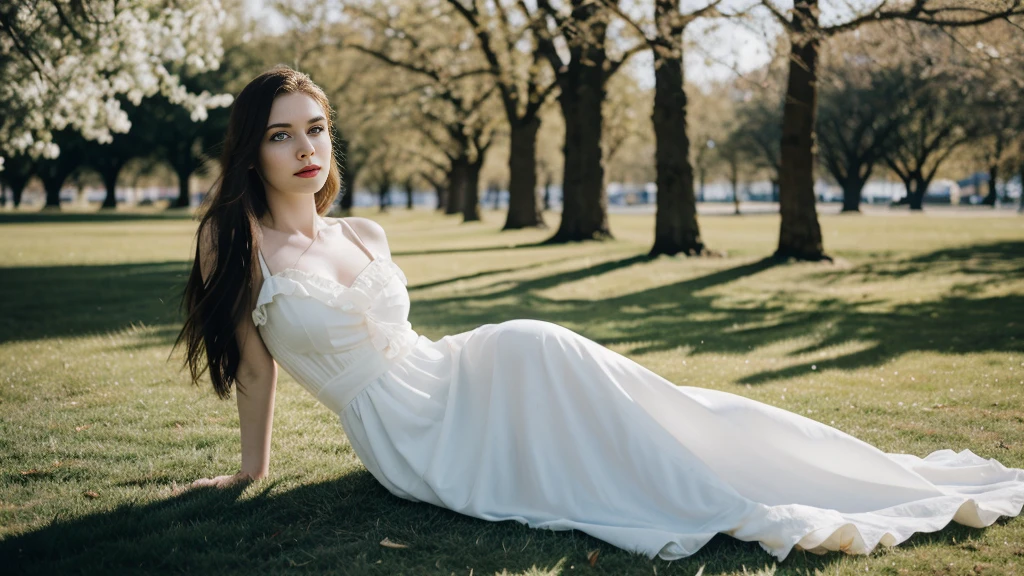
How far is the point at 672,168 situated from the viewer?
1911cm

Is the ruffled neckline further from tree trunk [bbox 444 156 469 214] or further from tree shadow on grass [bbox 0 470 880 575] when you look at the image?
tree trunk [bbox 444 156 469 214]

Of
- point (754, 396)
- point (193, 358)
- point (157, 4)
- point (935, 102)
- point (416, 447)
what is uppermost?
point (935, 102)

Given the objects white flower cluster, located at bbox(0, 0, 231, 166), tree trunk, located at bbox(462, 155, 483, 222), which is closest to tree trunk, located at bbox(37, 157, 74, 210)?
tree trunk, located at bbox(462, 155, 483, 222)

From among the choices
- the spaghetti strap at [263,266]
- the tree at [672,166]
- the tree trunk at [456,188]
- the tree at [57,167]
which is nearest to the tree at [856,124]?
the tree trunk at [456,188]

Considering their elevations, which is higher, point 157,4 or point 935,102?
point 935,102

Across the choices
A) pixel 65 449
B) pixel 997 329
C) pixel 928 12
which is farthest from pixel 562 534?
pixel 928 12

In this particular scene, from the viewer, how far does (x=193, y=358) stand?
13.9ft

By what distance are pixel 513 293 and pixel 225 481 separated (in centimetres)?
1007

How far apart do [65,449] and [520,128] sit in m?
27.1

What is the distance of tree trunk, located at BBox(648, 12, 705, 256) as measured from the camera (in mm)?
18625

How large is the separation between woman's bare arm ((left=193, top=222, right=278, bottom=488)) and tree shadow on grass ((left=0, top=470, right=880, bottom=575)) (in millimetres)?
245

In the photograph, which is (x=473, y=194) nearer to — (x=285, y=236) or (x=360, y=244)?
(x=360, y=244)

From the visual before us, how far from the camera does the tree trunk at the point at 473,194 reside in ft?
143

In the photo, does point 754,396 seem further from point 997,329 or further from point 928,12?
point 928,12
